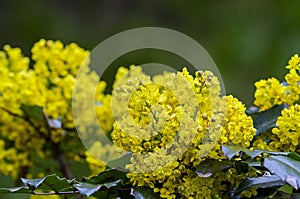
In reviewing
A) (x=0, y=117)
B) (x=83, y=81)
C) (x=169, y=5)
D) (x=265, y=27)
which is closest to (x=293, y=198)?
(x=83, y=81)

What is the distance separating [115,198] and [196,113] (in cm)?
17

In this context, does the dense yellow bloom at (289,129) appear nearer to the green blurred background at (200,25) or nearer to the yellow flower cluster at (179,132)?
the yellow flower cluster at (179,132)

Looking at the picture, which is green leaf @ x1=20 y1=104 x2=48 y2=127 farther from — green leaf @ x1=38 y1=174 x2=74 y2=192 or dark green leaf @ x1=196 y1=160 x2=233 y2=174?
dark green leaf @ x1=196 y1=160 x2=233 y2=174

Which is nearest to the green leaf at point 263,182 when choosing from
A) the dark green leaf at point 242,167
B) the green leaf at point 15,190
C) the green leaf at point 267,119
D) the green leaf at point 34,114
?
the dark green leaf at point 242,167

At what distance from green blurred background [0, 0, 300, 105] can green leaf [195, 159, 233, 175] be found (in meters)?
1.77

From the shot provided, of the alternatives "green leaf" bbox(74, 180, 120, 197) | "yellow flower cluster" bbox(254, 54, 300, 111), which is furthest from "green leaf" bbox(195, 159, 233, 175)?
"yellow flower cluster" bbox(254, 54, 300, 111)

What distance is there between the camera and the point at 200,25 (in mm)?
3338

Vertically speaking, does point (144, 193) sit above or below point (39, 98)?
below

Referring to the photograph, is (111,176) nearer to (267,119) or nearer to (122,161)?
(122,161)

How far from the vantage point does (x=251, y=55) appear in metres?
2.80

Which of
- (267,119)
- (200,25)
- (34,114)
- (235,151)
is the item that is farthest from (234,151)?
(200,25)

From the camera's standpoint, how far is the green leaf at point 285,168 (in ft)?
2.41

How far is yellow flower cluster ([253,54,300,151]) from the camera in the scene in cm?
84

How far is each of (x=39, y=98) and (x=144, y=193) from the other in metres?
0.52
